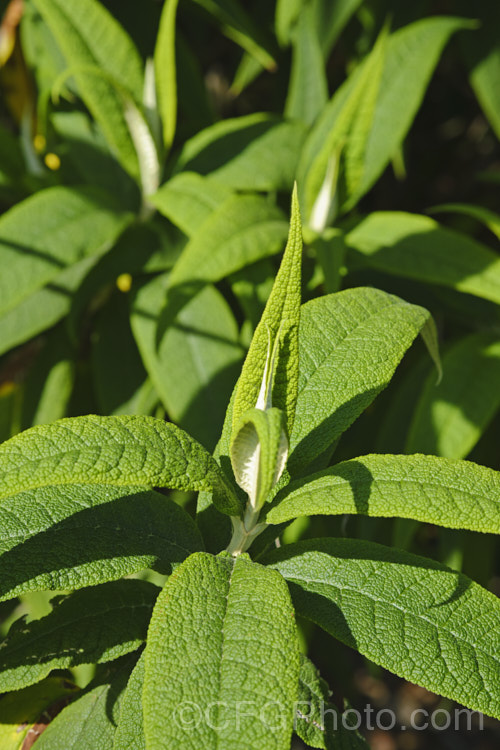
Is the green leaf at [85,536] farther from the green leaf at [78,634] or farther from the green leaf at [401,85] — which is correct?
the green leaf at [401,85]

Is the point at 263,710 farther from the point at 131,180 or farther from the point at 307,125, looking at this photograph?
the point at 307,125

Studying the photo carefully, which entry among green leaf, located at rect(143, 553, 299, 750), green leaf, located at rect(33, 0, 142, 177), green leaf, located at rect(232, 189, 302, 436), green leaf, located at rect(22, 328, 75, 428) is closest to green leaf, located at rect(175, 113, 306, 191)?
green leaf, located at rect(33, 0, 142, 177)

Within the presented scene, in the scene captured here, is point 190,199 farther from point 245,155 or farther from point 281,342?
point 281,342

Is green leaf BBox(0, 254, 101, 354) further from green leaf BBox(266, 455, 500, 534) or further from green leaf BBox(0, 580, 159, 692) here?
green leaf BBox(266, 455, 500, 534)

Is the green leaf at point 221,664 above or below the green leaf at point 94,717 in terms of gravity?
above

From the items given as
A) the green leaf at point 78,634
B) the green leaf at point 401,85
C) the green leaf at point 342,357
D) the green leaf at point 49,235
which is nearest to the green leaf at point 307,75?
the green leaf at point 401,85

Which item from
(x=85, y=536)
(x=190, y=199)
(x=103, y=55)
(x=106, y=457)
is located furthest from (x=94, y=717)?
(x=103, y=55)
